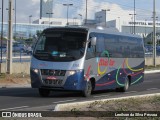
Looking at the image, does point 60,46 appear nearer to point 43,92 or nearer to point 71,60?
point 71,60

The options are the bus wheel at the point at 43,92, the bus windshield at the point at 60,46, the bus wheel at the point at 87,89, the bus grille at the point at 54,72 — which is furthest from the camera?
the bus wheel at the point at 43,92

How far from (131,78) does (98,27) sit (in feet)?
14.1

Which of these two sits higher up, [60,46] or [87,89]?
[60,46]

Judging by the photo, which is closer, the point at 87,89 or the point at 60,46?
the point at 60,46

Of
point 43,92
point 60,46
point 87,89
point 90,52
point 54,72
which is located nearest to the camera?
point 54,72

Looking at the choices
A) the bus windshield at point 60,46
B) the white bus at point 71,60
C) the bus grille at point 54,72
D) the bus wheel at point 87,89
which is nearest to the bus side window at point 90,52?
the white bus at point 71,60

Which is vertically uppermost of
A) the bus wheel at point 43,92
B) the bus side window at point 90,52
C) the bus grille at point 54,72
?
the bus side window at point 90,52

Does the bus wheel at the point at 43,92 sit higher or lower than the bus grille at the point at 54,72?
lower

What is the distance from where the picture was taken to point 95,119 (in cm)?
1188

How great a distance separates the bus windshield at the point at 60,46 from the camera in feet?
62.7

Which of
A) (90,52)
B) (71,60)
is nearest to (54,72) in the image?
(71,60)

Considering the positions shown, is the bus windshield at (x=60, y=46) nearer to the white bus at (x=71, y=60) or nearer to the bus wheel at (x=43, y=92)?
the white bus at (x=71, y=60)

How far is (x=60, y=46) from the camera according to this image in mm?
19297

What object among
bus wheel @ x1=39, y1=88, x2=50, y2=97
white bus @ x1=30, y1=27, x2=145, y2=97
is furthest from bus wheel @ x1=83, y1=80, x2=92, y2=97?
bus wheel @ x1=39, y1=88, x2=50, y2=97
